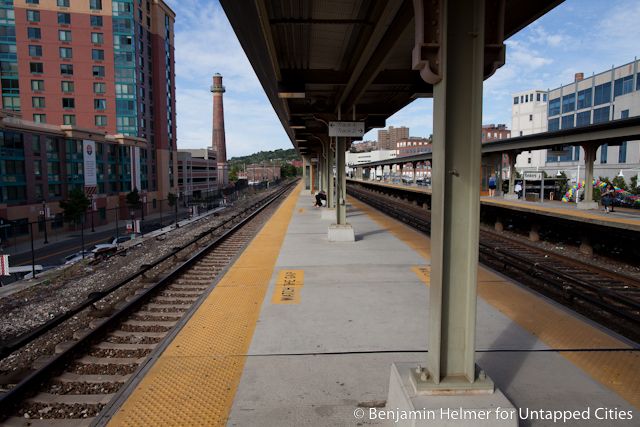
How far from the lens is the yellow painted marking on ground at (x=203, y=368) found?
3680 millimetres

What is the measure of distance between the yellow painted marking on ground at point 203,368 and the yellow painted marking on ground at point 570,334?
3747 millimetres

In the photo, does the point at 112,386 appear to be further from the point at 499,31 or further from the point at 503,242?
the point at 503,242

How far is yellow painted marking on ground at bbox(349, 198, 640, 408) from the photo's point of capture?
4.16 metres

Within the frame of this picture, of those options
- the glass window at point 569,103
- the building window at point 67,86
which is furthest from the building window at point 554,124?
the building window at point 67,86

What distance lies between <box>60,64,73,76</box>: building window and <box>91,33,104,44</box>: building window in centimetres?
465

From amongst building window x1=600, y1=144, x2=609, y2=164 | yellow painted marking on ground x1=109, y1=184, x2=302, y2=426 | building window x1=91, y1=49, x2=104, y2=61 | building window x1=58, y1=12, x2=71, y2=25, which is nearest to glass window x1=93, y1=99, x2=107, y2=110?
building window x1=91, y1=49, x2=104, y2=61

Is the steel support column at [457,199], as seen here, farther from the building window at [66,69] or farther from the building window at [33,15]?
the building window at [33,15]

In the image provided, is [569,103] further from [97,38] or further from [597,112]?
[97,38]

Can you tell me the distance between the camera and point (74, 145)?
149 ft

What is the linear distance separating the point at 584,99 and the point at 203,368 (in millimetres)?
70283

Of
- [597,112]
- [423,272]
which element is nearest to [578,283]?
[423,272]

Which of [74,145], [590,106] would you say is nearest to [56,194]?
[74,145]

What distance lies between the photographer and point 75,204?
41.8 meters

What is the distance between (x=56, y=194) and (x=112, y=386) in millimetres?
46308
